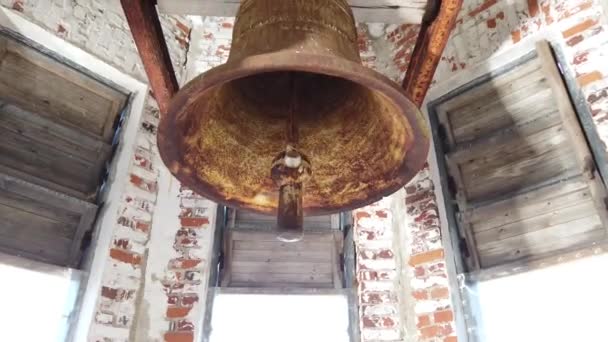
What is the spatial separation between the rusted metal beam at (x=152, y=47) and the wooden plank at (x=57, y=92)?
2.72ft

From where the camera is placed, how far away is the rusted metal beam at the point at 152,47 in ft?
3.93

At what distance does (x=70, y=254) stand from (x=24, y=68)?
0.74 meters

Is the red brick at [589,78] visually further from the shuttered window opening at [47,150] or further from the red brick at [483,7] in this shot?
the shuttered window opening at [47,150]

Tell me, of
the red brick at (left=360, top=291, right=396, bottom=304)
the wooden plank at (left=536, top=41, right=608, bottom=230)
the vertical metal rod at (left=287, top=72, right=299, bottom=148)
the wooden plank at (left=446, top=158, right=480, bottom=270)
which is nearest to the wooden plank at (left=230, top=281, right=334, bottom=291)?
the red brick at (left=360, top=291, right=396, bottom=304)

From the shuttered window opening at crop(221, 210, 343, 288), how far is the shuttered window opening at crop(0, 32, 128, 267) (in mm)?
549

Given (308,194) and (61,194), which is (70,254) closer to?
(61,194)

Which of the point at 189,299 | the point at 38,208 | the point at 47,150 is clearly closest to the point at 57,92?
the point at 47,150

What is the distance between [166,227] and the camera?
6.31 feet

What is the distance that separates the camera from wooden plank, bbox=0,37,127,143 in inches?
70.2

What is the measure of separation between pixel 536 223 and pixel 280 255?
0.95 meters

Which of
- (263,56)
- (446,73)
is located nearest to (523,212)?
(446,73)

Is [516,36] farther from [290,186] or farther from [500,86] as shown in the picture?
[290,186]

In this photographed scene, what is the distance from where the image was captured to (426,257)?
5.98 feet

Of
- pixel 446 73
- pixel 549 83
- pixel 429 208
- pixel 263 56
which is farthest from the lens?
pixel 446 73
